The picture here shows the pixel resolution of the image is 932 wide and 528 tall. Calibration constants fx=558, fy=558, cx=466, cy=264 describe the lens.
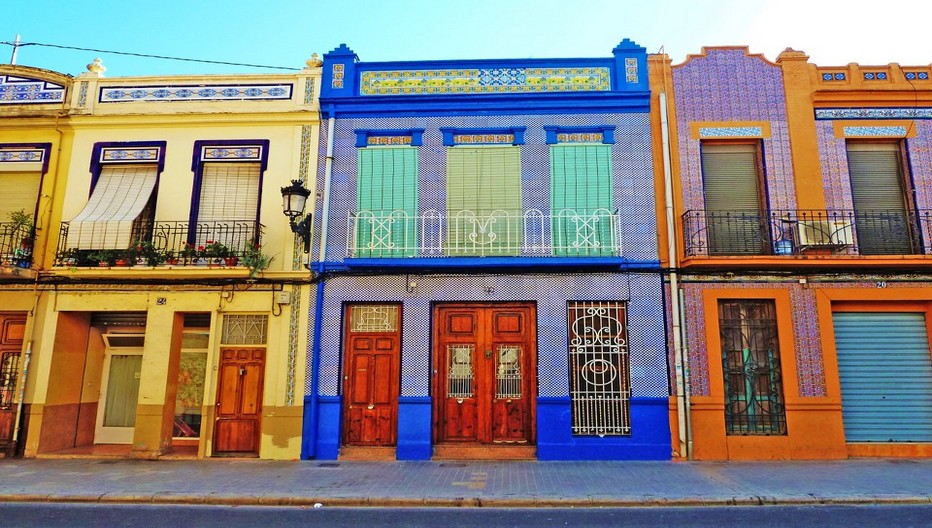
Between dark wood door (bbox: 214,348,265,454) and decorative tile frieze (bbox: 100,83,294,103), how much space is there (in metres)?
5.28

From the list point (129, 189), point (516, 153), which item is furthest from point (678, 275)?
point (129, 189)

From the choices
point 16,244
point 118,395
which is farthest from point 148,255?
point 118,395

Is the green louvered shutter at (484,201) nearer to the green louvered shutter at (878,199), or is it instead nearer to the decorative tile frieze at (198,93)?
the decorative tile frieze at (198,93)

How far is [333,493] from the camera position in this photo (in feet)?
25.5

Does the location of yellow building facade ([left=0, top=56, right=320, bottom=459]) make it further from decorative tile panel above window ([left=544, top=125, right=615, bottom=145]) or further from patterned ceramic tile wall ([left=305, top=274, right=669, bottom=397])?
decorative tile panel above window ([left=544, top=125, right=615, bottom=145])

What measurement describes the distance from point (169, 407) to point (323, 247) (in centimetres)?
427

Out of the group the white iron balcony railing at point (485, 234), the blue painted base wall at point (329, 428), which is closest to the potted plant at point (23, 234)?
the white iron balcony railing at point (485, 234)

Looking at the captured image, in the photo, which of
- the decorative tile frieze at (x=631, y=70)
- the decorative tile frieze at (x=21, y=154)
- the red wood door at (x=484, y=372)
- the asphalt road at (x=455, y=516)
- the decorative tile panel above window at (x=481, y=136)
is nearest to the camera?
the asphalt road at (x=455, y=516)

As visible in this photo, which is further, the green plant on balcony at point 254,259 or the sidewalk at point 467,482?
the green plant on balcony at point 254,259

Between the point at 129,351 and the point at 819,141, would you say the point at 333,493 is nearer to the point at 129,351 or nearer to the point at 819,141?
the point at 129,351

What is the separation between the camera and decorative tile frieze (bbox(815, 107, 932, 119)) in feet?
36.6

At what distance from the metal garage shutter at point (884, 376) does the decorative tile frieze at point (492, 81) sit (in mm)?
6598

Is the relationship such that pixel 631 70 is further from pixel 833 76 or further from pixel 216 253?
pixel 216 253

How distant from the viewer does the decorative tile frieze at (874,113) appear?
1116 cm
